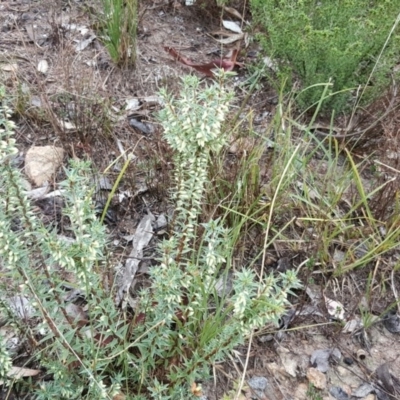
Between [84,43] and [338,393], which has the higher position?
[84,43]

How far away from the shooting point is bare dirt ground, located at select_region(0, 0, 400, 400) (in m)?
2.23

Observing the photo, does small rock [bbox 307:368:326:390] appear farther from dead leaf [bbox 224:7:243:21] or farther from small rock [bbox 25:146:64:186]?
dead leaf [bbox 224:7:243:21]

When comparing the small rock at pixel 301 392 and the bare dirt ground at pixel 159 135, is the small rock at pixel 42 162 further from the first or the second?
the small rock at pixel 301 392

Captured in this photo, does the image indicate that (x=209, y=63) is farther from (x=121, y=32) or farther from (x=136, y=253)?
(x=136, y=253)

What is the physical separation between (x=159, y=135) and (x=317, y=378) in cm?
128

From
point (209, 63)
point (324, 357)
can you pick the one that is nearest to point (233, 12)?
point (209, 63)

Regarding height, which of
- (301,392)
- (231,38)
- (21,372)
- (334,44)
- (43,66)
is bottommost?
(301,392)

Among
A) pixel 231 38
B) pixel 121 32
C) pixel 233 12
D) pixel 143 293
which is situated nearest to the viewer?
pixel 143 293

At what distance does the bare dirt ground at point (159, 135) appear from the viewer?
223 cm

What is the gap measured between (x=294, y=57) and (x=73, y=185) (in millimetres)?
1888

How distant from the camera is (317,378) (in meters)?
2.22

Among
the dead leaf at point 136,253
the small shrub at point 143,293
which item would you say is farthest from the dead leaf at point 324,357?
the dead leaf at point 136,253

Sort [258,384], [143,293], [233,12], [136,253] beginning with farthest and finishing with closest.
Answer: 1. [233,12]
2. [136,253]
3. [258,384]
4. [143,293]

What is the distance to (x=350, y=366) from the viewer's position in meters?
2.29
